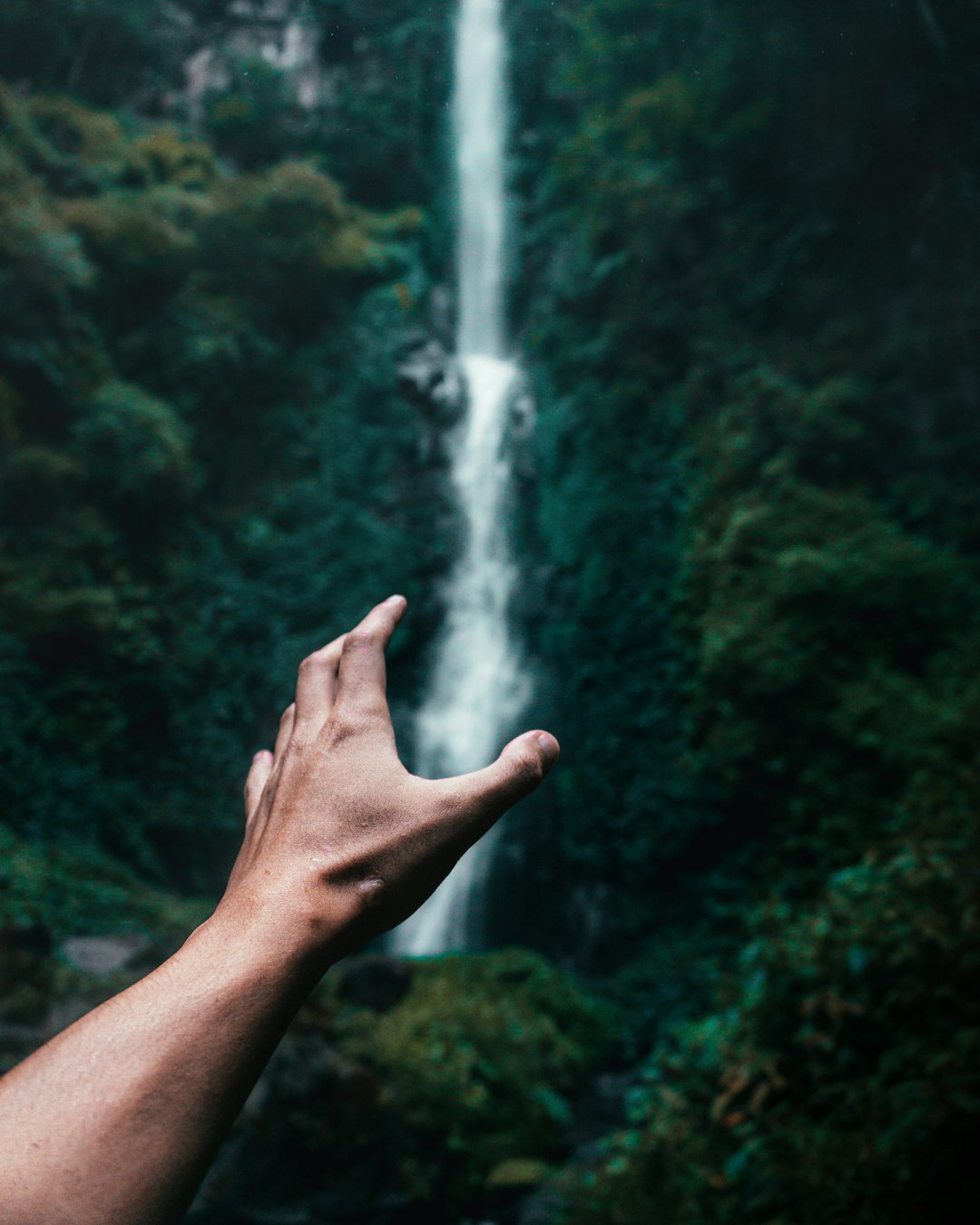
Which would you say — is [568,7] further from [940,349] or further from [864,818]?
[864,818]

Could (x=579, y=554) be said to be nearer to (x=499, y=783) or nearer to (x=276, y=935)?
(x=499, y=783)

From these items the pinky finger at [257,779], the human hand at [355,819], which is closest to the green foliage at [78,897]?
the pinky finger at [257,779]

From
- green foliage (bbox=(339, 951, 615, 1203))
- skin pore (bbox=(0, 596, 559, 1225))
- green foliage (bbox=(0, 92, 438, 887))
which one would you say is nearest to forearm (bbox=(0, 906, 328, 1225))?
skin pore (bbox=(0, 596, 559, 1225))

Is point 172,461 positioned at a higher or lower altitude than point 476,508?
higher

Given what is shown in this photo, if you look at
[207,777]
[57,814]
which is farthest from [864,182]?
[57,814]

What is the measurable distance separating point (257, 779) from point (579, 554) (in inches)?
291

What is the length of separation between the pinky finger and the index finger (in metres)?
0.23

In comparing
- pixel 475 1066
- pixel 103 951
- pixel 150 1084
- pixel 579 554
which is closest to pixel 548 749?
pixel 150 1084

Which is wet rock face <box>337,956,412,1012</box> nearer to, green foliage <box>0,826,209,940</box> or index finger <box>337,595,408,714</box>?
green foliage <box>0,826,209,940</box>

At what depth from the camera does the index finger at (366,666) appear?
1230mm

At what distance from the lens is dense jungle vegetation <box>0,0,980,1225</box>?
12.1 ft

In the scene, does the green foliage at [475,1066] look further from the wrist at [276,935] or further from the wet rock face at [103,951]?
the wrist at [276,935]

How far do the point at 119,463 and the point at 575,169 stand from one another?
690 cm

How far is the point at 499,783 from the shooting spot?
113cm
